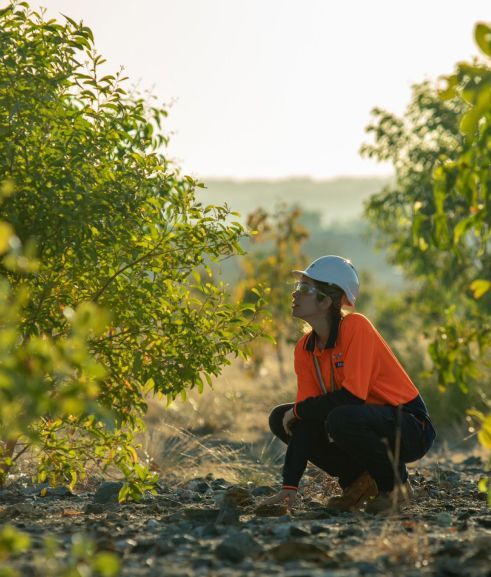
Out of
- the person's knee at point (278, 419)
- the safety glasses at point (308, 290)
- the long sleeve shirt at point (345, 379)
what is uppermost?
the safety glasses at point (308, 290)

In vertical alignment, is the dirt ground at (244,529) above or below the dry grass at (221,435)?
above

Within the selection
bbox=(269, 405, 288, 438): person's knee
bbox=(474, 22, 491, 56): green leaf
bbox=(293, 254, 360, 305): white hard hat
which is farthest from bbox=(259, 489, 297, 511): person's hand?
bbox=(474, 22, 491, 56): green leaf

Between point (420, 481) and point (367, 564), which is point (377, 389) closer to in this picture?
point (420, 481)

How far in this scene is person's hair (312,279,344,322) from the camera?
6892 mm

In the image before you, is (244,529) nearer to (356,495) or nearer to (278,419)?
(356,495)

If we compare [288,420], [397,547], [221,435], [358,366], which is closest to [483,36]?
[397,547]

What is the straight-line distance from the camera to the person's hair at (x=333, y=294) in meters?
6.89

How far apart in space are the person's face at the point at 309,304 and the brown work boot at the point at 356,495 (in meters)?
1.21

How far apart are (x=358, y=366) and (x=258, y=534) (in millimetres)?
1425

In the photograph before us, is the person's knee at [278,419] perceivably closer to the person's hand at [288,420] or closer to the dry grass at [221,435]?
the person's hand at [288,420]

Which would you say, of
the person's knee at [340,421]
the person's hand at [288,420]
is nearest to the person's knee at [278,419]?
the person's hand at [288,420]

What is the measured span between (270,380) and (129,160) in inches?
672

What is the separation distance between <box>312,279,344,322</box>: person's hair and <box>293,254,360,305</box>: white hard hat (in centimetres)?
5

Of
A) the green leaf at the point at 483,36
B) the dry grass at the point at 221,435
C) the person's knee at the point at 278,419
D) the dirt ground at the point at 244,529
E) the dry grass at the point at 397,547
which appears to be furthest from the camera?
the dry grass at the point at 221,435
